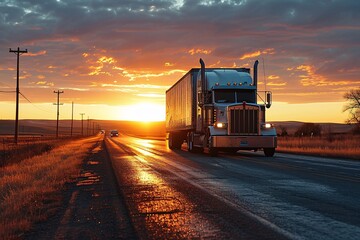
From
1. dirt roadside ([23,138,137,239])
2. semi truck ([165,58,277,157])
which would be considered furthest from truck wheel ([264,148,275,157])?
dirt roadside ([23,138,137,239])

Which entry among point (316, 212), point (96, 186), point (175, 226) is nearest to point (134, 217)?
point (175, 226)

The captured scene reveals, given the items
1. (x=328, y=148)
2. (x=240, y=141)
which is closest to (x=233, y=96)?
(x=240, y=141)

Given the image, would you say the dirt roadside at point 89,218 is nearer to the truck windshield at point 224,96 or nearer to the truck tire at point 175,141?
the truck windshield at point 224,96

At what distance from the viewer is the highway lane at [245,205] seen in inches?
261

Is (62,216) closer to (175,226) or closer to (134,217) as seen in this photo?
(134,217)

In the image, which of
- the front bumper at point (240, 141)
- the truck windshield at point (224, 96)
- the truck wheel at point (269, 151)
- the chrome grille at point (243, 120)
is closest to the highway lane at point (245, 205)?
the front bumper at point (240, 141)

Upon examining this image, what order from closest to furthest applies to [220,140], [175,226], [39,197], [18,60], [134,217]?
[175,226]
[134,217]
[39,197]
[220,140]
[18,60]

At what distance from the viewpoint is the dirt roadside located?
661 centimetres

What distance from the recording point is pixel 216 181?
12977 millimetres

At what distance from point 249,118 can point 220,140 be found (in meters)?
1.80

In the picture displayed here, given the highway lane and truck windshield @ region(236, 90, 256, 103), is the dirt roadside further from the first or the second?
truck windshield @ region(236, 90, 256, 103)

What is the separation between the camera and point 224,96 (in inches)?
954

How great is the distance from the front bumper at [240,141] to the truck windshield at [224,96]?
6.35ft

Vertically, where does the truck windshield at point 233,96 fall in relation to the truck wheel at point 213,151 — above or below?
above
